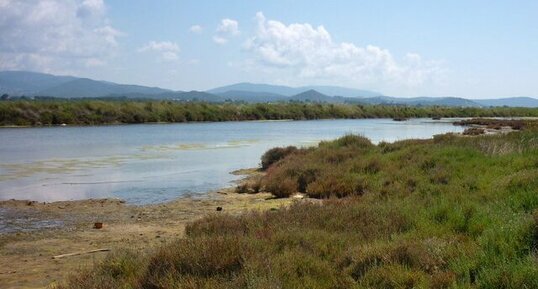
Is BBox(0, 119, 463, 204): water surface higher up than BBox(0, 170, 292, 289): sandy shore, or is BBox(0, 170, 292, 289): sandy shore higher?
BBox(0, 170, 292, 289): sandy shore

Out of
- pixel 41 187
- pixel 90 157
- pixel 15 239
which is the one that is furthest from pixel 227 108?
pixel 15 239

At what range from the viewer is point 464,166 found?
15.5 metres

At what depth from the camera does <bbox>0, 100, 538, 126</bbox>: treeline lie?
7206 centimetres

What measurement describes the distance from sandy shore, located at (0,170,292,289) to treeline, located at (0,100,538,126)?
5901 cm

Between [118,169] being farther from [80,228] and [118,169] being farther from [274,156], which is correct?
[80,228]

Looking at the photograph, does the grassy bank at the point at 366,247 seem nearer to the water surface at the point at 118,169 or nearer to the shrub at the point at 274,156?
the water surface at the point at 118,169

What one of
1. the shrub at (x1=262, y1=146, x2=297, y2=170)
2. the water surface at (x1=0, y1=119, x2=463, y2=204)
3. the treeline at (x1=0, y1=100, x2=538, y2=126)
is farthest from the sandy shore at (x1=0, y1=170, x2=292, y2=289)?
the treeline at (x1=0, y1=100, x2=538, y2=126)

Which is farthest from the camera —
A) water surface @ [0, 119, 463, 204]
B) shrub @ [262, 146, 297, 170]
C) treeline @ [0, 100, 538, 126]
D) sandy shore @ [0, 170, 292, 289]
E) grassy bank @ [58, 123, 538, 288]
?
treeline @ [0, 100, 538, 126]

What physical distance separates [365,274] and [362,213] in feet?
9.85

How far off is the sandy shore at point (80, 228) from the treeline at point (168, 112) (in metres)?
59.0

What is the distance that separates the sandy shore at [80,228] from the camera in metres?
8.96

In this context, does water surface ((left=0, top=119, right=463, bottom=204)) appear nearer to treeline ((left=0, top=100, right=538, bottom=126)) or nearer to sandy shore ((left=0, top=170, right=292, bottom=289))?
sandy shore ((left=0, top=170, right=292, bottom=289))

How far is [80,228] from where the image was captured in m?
12.5

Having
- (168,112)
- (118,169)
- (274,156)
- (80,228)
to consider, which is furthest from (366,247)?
(168,112)
